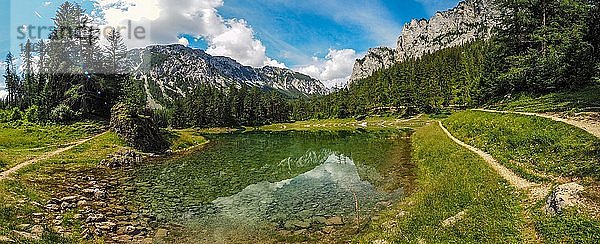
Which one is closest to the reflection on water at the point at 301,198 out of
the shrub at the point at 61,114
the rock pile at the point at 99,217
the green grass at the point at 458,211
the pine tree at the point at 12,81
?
the green grass at the point at 458,211

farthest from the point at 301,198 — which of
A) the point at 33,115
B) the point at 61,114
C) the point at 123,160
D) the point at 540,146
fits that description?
the point at 33,115

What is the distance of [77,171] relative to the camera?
3803 cm

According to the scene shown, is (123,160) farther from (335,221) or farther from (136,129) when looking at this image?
(335,221)

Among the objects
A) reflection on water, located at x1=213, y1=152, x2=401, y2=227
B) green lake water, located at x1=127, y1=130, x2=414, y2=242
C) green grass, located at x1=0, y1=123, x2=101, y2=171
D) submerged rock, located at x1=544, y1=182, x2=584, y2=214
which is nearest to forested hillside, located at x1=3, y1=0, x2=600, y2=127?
green grass, located at x1=0, y1=123, x2=101, y2=171

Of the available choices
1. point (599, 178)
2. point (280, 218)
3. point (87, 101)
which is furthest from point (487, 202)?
point (87, 101)

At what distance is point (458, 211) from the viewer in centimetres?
1909

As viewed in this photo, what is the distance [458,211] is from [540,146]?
43.6 feet

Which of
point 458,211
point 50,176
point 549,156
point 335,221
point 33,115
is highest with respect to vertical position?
point 33,115

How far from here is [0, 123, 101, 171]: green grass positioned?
40281 millimetres

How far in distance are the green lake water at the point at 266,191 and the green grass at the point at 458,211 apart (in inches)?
100

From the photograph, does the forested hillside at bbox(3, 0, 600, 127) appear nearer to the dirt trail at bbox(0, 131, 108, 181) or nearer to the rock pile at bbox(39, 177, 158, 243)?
the dirt trail at bbox(0, 131, 108, 181)

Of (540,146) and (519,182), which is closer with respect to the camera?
(519,182)

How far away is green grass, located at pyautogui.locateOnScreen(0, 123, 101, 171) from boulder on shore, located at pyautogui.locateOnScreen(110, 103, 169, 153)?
25.0 feet

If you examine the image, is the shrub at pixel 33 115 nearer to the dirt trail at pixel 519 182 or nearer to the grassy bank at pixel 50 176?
the grassy bank at pixel 50 176
